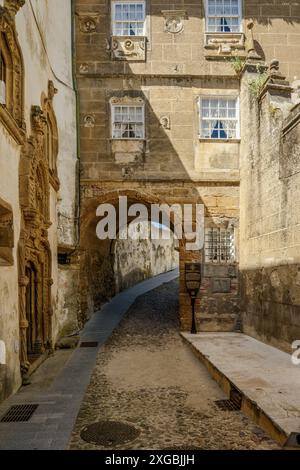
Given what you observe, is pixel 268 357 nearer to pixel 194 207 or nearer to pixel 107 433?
pixel 107 433

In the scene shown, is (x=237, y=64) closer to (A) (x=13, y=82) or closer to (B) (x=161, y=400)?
(A) (x=13, y=82)

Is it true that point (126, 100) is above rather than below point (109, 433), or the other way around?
above

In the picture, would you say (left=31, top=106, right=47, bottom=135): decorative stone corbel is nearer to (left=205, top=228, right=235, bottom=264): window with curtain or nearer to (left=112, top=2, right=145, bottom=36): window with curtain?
(left=112, top=2, right=145, bottom=36): window with curtain

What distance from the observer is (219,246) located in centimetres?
1347

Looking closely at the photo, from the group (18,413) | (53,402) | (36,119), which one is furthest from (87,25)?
(18,413)

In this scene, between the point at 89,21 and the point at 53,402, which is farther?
the point at 89,21

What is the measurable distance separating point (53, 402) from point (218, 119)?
9.71m

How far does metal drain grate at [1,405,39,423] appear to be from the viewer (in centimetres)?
612

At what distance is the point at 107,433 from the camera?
19.0ft

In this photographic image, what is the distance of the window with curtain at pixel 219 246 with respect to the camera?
13.4 m

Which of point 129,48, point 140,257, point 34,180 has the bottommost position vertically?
point 140,257

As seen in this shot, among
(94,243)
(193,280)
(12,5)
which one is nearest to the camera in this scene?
(12,5)

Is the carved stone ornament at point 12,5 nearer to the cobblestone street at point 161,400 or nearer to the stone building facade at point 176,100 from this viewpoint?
the stone building facade at point 176,100

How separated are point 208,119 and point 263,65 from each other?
215 centimetres
